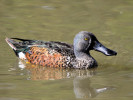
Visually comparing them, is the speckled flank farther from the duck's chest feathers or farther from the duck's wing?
the duck's chest feathers

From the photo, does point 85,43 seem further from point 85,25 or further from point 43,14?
point 43,14

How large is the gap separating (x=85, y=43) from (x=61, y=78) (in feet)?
4.54

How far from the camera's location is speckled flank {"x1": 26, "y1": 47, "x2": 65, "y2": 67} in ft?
34.9

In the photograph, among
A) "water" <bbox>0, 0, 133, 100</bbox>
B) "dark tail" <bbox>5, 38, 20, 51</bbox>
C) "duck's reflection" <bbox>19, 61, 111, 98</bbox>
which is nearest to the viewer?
"water" <bbox>0, 0, 133, 100</bbox>

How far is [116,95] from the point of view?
8359mm

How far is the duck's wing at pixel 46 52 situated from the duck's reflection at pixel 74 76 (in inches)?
7.5

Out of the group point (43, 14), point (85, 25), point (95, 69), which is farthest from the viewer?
point (43, 14)

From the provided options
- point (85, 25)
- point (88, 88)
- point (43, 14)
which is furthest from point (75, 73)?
point (43, 14)

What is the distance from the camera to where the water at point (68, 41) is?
341 inches

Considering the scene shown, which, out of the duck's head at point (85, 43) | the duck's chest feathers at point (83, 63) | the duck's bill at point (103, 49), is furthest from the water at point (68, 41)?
the duck's head at point (85, 43)

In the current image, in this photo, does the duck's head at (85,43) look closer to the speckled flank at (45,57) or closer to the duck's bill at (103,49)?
the duck's bill at (103,49)

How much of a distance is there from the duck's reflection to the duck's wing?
0.63ft

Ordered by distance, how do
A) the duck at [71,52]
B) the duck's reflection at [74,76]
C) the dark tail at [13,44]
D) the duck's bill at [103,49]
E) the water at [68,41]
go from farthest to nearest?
the dark tail at [13,44]
the duck at [71,52]
the duck's bill at [103,49]
the duck's reflection at [74,76]
the water at [68,41]

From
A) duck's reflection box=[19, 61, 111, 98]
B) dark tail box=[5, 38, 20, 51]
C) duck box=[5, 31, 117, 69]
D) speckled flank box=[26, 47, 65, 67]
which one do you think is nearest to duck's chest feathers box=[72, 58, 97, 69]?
duck box=[5, 31, 117, 69]
